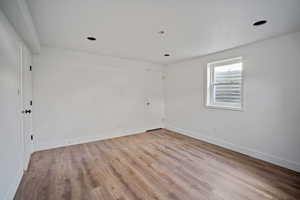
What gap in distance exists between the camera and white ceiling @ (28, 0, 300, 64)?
5.20 feet

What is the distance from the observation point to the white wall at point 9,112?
1.43 meters

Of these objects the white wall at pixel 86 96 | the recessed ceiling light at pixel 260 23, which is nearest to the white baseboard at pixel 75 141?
the white wall at pixel 86 96

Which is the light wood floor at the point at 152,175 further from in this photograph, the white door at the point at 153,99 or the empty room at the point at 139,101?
the white door at the point at 153,99

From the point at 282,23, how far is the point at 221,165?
8.07 feet

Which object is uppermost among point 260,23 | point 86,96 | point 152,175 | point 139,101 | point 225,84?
point 260,23

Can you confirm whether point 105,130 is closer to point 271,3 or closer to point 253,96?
point 253,96

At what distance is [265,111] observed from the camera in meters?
2.63

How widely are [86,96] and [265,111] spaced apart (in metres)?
4.05

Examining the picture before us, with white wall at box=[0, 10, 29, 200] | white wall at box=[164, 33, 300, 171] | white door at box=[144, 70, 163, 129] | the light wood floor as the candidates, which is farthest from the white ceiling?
the light wood floor

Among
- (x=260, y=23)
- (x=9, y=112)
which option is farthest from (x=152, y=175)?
(x=260, y=23)

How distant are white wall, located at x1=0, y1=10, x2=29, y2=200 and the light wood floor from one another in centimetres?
37

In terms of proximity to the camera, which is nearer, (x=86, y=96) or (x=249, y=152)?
(x=249, y=152)

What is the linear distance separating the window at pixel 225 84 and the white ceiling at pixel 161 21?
568mm

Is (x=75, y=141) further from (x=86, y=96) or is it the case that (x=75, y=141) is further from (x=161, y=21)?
(x=161, y=21)
